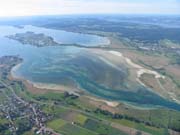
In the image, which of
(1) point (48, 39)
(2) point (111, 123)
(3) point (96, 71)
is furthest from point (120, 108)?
(1) point (48, 39)

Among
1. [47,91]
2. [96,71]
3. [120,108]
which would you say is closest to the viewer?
[120,108]

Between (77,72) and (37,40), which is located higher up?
(37,40)

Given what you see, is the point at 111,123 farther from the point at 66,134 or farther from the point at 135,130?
the point at 66,134

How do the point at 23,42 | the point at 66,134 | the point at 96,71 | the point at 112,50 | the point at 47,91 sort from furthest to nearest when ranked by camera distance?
the point at 23,42, the point at 112,50, the point at 96,71, the point at 47,91, the point at 66,134

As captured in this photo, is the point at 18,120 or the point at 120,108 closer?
the point at 18,120

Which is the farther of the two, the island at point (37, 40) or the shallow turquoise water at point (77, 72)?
the island at point (37, 40)

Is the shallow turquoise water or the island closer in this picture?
the shallow turquoise water

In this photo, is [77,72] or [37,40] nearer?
[77,72]
